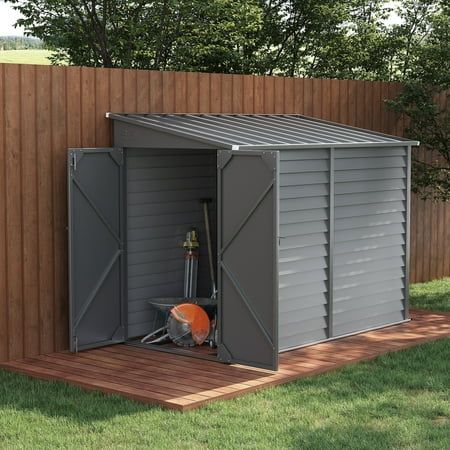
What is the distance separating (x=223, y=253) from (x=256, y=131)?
1.37m

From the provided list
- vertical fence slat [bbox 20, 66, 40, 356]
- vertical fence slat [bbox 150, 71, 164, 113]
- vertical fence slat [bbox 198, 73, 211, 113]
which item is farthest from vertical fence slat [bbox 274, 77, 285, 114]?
vertical fence slat [bbox 20, 66, 40, 356]

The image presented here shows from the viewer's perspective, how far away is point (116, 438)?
639 cm

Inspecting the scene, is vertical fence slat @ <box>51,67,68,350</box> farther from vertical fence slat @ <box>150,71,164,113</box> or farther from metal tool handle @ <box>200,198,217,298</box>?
metal tool handle @ <box>200,198,217,298</box>

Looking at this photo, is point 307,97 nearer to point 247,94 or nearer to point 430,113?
point 247,94

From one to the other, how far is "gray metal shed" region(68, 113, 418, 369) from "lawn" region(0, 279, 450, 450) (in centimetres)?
76

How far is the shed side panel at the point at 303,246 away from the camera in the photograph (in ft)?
28.4

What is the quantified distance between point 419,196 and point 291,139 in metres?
4.40

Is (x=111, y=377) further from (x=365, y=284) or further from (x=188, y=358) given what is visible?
(x=365, y=284)

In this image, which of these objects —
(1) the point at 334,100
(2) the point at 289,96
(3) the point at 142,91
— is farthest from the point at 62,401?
(1) the point at 334,100

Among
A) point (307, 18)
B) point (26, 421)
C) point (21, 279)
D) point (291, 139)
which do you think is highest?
point (307, 18)

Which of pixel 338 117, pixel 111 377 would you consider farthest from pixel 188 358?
pixel 338 117

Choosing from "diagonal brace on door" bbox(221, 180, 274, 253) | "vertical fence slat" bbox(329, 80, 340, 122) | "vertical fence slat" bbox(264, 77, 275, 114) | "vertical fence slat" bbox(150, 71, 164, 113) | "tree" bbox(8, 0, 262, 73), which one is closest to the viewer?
"diagonal brace on door" bbox(221, 180, 274, 253)

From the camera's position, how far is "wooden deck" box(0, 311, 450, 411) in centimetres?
743

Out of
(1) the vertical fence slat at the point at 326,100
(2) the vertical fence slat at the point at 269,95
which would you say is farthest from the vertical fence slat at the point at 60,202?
(1) the vertical fence slat at the point at 326,100
